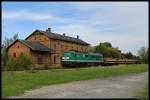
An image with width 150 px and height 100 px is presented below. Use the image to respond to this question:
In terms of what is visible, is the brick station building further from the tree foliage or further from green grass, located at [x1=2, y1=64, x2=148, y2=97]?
green grass, located at [x1=2, y1=64, x2=148, y2=97]

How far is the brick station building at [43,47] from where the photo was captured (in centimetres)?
5038

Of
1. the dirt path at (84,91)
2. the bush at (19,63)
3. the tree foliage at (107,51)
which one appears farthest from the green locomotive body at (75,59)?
the dirt path at (84,91)

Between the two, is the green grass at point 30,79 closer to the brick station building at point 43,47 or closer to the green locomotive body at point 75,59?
the green locomotive body at point 75,59

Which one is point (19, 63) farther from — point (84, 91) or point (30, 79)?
point (84, 91)

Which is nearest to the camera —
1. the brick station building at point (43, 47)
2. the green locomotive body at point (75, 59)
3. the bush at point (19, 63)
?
the bush at point (19, 63)

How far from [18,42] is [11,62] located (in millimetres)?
16281

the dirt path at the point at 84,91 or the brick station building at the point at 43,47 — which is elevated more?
the brick station building at the point at 43,47

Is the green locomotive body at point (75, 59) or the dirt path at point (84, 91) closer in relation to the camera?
the dirt path at point (84, 91)

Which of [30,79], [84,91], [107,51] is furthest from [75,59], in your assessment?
[84,91]

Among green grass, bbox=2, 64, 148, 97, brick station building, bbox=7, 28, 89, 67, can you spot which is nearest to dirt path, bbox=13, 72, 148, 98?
green grass, bbox=2, 64, 148, 97

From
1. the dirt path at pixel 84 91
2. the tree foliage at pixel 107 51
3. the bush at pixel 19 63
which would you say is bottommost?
the dirt path at pixel 84 91

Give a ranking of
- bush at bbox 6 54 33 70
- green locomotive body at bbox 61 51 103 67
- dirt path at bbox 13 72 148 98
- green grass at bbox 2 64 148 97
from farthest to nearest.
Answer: green locomotive body at bbox 61 51 103 67 → bush at bbox 6 54 33 70 → green grass at bbox 2 64 148 97 → dirt path at bbox 13 72 148 98

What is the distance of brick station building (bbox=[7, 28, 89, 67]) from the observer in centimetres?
5038

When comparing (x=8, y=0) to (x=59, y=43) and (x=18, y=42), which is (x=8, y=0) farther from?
(x=59, y=43)
